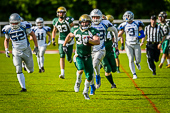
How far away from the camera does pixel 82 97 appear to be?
8.06 metres

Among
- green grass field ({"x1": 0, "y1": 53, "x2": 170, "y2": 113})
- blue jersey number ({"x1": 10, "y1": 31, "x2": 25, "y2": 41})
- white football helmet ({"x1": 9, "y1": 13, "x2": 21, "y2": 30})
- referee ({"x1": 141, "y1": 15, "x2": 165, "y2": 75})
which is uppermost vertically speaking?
white football helmet ({"x1": 9, "y1": 13, "x2": 21, "y2": 30})

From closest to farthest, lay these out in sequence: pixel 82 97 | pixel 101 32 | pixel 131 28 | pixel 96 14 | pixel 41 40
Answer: pixel 82 97 < pixel 96 14 < pixel 101 32 < pixel 131 28 < pixel 41 40

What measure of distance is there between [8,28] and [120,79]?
144 inches

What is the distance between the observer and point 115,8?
122 feet

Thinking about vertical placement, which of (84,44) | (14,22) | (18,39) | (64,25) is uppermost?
(14,22)

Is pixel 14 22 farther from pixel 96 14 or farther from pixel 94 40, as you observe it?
pixel 94 40

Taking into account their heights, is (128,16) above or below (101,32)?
above

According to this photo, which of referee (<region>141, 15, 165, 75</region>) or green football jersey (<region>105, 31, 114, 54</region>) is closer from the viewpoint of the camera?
green football jersey (<region>105, 31, 114, 54</region>)

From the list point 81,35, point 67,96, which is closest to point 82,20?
point 81,35

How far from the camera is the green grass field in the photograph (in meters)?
7.00

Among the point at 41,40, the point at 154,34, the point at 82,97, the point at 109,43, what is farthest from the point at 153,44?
the point at 82,97

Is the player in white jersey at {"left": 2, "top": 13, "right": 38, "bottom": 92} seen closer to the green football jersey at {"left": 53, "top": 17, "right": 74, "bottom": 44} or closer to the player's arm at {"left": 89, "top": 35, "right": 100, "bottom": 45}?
the player's arm at {"left": 89, "top": 35, "right": 100, "bottom": 45}

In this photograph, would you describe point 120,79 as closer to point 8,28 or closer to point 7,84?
point 7,84

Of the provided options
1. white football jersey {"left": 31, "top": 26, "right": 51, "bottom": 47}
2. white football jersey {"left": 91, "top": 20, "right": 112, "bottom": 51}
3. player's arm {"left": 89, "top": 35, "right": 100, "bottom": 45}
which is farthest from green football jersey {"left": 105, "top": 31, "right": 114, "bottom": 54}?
white football jersey {"left": 31, "top": 26, "right": 51, "bottom": 47}
